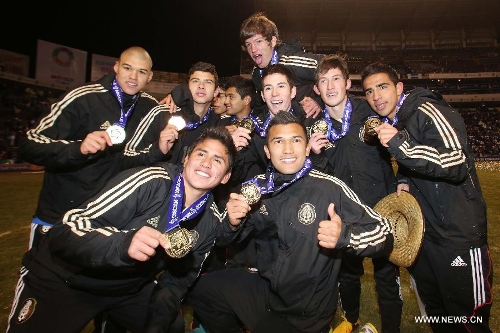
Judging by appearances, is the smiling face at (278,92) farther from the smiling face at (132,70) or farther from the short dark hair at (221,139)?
the smiling face at (132,70)

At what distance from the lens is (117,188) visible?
256cm

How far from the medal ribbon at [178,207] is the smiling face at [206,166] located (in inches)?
4.4

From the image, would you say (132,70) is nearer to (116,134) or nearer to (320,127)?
(116,134)

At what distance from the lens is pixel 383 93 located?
3.55 m

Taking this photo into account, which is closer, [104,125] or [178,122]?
[104,125]

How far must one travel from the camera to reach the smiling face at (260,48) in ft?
15.2

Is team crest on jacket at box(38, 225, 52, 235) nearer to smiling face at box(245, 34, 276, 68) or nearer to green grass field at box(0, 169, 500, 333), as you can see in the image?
green grass field at box(0, 169, 500, 333)

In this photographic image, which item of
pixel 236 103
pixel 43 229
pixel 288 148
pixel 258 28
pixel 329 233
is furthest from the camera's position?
Answer: pixel 236 103

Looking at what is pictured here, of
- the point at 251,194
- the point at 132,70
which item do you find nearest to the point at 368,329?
the point at 251,194

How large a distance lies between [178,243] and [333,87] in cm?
273

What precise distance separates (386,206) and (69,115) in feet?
12.6

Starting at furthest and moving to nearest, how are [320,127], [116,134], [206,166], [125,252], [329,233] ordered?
[320,127], [116,134], [206,166], [329,233], [125,252]

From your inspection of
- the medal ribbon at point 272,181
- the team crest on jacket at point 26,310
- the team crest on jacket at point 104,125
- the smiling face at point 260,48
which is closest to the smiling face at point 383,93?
the medal ribbon at point 272,181

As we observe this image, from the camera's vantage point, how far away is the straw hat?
2.85 meters
